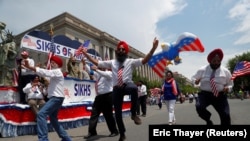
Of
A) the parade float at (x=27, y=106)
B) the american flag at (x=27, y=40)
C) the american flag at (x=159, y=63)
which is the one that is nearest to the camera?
the parade float at (x=27, y=106)

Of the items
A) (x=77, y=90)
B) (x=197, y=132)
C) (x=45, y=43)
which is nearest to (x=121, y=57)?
(x=197, y=132)

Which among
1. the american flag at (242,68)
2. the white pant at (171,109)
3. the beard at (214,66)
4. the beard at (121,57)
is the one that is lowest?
the white pant at (171,109)

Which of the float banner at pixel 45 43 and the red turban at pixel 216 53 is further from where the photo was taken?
the float banner at pixel 45 43

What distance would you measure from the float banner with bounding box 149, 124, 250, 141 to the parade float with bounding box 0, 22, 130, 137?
250 inches

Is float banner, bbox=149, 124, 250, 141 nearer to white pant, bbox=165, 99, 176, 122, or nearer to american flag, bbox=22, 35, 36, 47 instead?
white pant, bbox=165, 99, 176, 122

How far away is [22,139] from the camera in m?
7.94

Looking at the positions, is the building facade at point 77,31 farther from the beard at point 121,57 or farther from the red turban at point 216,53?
the red turban at point 216,53

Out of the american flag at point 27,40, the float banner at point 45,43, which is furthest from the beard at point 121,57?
the american flag at point 27,40

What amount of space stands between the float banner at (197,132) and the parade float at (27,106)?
6.36 metres

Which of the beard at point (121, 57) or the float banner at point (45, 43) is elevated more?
the float banner at point (45, 43)

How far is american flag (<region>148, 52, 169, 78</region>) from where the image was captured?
13.4 metres

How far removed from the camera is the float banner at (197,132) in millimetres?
3338

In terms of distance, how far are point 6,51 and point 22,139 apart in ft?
17.6

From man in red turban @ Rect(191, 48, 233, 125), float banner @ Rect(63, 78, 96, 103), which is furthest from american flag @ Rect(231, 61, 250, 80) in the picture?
float banner @ Rect(63, 78, 96, 103)
